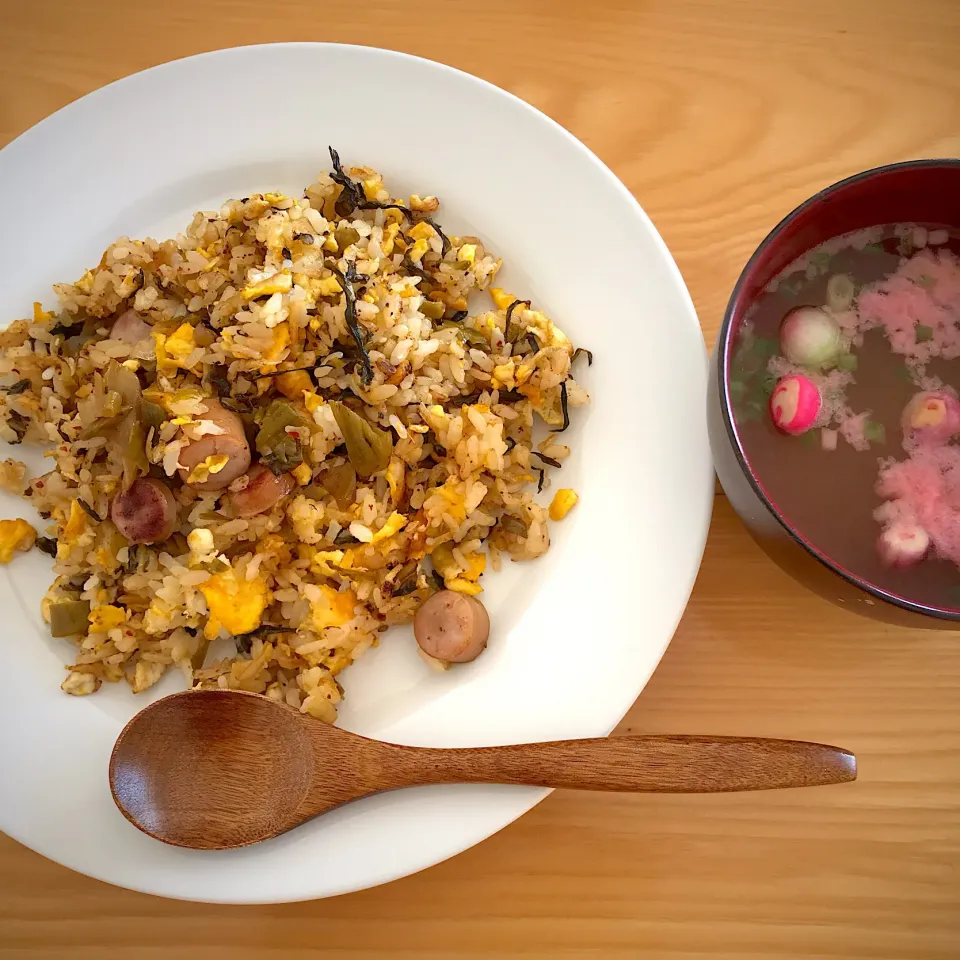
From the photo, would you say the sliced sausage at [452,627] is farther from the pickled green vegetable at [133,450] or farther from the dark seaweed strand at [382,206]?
the dark seaweed strand at [382,206]

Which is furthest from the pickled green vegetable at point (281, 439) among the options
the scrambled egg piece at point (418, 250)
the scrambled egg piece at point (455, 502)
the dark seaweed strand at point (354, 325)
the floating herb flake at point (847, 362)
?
the floating herb flake at point (847, 362)

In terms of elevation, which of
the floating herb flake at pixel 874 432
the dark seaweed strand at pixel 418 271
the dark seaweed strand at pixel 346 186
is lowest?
the floating herb flake at pixel 874 432

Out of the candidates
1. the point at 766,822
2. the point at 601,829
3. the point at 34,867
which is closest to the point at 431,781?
the point at 601,829

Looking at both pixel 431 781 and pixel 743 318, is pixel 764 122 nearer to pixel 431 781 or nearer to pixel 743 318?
pixel 743 318

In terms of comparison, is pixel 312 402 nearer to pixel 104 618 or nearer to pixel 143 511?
pixel 143 511

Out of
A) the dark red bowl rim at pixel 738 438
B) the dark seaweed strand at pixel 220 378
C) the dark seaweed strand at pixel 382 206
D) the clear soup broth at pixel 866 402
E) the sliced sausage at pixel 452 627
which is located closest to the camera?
the dark red bowl rim at pixel 738 438

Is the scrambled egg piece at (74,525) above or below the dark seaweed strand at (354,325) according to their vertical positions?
below

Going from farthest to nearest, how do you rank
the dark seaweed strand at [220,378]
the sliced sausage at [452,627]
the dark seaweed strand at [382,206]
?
the dark seaweed strand at [382,206], the dark seaweed strand at [220,378], the sliced sausage at [452,627]
